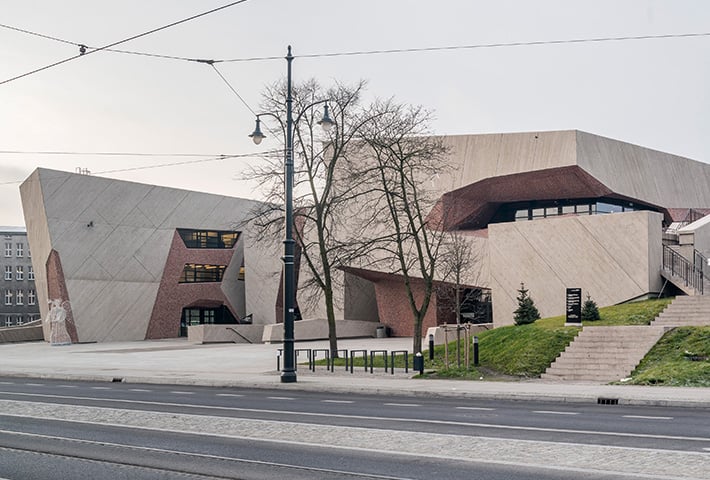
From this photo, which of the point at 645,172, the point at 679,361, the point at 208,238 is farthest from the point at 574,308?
the point at 208,238

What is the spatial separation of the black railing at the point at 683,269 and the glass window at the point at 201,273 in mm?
39801

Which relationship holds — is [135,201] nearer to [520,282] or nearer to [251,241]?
[251,241]

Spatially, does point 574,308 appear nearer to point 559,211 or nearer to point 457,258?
point 457,258

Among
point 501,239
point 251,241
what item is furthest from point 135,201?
point 501,239

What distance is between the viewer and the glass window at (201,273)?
65812 mm

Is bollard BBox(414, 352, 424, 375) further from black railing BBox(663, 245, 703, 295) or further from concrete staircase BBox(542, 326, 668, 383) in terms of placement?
black railing BBox(663, 245, 703, 295)

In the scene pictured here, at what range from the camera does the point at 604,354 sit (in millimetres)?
25094

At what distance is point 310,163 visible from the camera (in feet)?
109

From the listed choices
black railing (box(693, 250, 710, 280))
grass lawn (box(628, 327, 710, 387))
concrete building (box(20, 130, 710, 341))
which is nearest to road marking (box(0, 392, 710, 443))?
grass lawn (box(628, 327, 710, 387))

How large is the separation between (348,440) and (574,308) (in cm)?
1831

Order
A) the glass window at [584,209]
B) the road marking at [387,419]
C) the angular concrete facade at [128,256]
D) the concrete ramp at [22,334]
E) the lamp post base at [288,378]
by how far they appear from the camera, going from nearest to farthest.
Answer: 1. the road marking at [387,419]
2. the lamp post base at [288,378]
3. the glass window at [584,209]
4. the angular concrete facade at [128,256]
5. the concrete ramp at [22,334]

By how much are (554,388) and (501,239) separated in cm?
2151

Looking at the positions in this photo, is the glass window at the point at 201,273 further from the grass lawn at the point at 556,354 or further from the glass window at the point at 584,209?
the grass lawn at the point at 556,354

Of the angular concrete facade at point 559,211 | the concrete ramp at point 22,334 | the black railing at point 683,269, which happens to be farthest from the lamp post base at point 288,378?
the concrete ramp at point 22,334
